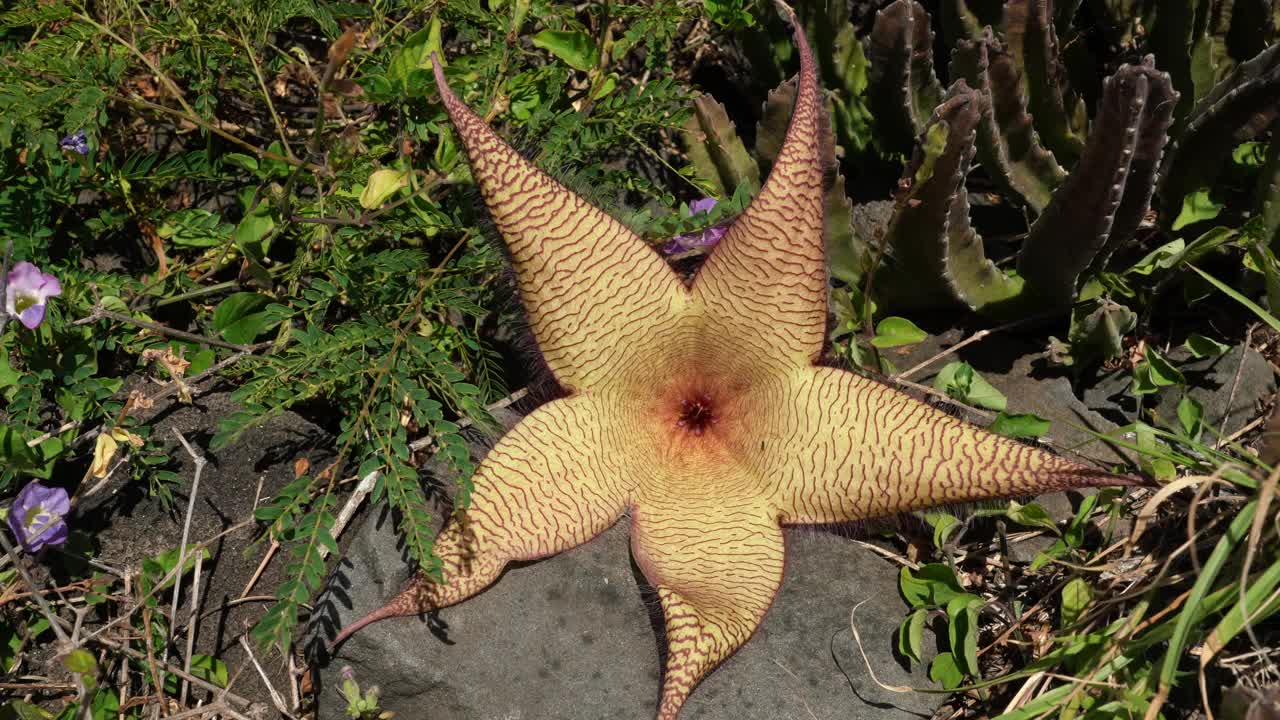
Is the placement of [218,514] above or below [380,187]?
below

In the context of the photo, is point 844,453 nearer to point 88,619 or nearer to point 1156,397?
point 1156,397

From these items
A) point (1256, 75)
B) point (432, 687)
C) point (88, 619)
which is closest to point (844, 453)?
point (432, 687)

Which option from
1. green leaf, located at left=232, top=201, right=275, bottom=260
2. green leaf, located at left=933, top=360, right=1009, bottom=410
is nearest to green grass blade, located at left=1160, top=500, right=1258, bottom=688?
green leaf, located at left=933, top=360, right=1009, bottom=410

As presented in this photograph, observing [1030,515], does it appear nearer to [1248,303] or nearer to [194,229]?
[1248,303]


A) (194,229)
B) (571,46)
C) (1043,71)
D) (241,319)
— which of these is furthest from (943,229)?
(194,229)

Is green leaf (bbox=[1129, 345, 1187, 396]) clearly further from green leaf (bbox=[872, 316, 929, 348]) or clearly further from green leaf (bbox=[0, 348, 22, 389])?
green leaf (bbox=[0, 348, 22, 389])

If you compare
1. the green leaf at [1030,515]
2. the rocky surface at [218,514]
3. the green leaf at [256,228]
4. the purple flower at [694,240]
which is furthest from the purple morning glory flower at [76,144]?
the green leaf at [1030,515]
